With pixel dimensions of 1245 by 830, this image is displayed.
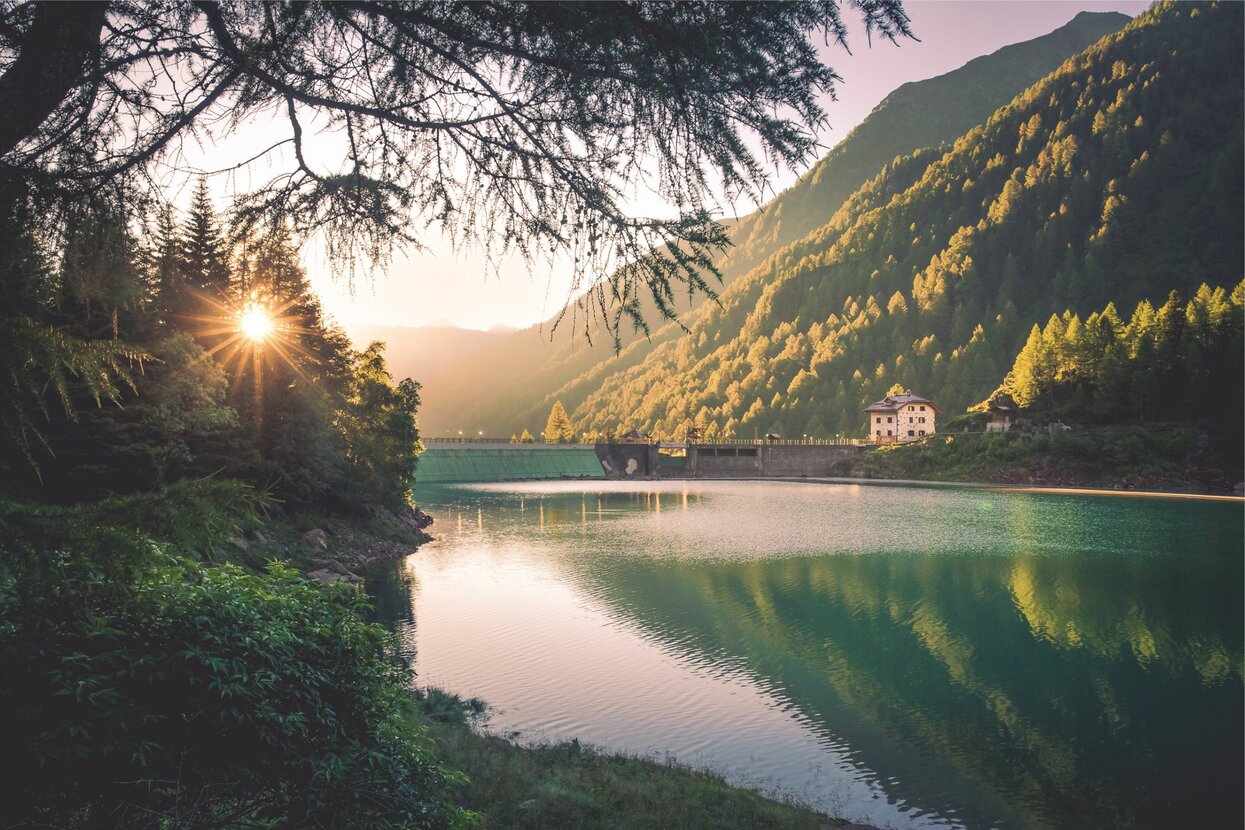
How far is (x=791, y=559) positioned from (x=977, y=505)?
36970 millimetres

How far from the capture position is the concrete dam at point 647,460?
111 metres

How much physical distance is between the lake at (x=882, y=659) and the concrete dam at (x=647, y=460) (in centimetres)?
6329

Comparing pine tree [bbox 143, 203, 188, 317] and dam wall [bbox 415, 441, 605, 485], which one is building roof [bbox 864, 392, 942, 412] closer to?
dam wall [bbox 415, 441, 605, 485]

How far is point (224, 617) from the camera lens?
6316mm

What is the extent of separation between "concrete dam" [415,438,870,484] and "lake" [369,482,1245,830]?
63287 millimetres

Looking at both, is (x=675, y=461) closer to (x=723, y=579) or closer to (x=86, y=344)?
(x=723, y=579)

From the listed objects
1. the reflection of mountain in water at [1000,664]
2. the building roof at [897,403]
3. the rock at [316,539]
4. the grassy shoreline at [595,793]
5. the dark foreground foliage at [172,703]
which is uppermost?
the building roof at [897,403]

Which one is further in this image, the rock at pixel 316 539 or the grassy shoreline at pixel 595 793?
the rock at pixel 316 539

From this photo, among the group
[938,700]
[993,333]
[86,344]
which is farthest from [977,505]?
[993,333]

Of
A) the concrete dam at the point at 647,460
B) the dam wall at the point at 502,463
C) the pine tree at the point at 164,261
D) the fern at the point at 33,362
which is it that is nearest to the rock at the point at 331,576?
the pine tree at the point at 164,261

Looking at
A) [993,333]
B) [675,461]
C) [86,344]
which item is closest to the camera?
[86,344]

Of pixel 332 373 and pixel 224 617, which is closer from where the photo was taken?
pixel 224 617

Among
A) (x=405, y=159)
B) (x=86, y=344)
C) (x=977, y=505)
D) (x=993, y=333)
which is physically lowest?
(x=977, y=505)

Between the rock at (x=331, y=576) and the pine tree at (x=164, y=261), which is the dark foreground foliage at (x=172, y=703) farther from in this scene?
the rock at (x=331, y=576)
